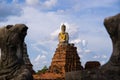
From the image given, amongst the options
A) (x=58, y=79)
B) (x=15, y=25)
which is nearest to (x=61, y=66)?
(x=58, y=79)

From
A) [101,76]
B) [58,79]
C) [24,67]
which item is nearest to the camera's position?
[101,76]

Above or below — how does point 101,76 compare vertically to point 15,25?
below

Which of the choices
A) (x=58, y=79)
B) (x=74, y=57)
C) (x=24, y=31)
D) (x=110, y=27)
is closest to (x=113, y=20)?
(x=110, y=27)

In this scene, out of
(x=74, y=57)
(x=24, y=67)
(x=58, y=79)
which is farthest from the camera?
(x=74, y=57)

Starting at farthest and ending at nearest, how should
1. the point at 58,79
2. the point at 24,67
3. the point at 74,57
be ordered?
the point at 74,57
the point at 58,79
the point at 24,67

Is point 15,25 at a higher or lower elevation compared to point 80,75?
higher

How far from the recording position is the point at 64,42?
318ft

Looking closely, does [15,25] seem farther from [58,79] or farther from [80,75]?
[58,79]

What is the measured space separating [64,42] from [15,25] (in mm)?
85701

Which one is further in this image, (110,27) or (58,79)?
(58,79)

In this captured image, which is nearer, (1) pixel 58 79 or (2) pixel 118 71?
(2) pixel 118 71

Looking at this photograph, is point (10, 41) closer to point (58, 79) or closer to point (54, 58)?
point (58, 79)

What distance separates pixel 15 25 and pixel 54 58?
8251 centimetres

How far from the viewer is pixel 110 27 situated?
10.5 meters
